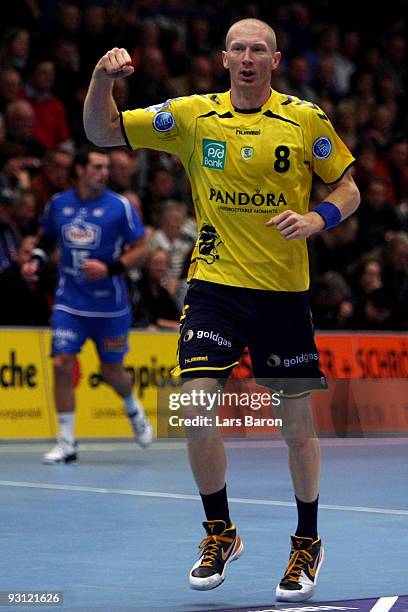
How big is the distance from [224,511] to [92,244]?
21.1 feet

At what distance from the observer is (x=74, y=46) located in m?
18.5

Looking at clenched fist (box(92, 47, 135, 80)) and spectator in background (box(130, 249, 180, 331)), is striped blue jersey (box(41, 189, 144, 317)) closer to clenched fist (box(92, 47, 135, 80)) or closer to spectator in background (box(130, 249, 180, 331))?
spectator in background (box(130, 249, 180, 331))

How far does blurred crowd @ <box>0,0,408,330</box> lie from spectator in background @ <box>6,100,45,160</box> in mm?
18

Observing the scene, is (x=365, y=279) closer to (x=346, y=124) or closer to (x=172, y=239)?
(x=172, y=239)

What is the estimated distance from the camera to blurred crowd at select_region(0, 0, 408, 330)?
15.7m

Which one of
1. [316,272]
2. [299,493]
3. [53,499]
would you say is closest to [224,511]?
[299,493]

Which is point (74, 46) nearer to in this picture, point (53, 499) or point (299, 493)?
point (53, 499)

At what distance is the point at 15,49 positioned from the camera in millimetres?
17469

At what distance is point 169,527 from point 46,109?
9.68 m

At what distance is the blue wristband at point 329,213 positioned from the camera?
6.64 m

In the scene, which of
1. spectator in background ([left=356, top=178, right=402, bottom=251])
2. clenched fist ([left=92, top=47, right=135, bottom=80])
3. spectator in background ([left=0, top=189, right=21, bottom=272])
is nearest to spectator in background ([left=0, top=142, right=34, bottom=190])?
spectator in background ([left=0, top=189, right=21, bottom=272])

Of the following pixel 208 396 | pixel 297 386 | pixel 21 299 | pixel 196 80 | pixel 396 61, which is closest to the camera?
pixel 208 396

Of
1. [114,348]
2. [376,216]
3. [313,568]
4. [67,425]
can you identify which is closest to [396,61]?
[376,216]

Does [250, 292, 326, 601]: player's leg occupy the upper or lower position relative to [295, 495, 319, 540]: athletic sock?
upper
